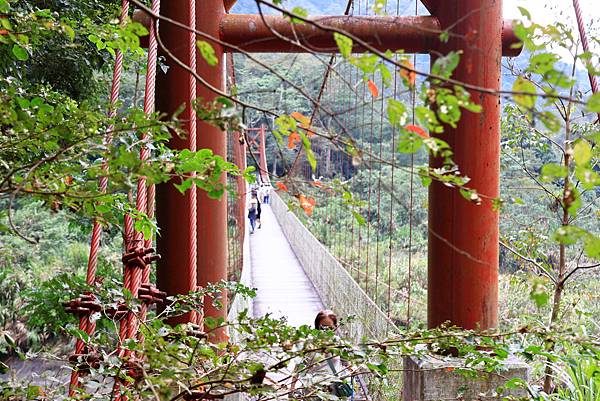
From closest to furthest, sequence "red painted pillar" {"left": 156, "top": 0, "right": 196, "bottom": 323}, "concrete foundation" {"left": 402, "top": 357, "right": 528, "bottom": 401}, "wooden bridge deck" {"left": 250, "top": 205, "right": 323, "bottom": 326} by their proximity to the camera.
Result: "concrete foundation" {"left": 402, "top": 357, "right": 528, "bottom": 401}, "red painted pillar" {"left": 156, "top": 0, "right": 196, "bottom": 323}, "wooden bridge deck" {"left": 250, "top": 205, "right": 323, "bottom": 326}

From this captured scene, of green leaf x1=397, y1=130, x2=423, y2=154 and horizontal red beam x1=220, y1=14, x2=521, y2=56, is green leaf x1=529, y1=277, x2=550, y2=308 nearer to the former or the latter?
green leaf x1=397, y1=130, x2=423, y2=154

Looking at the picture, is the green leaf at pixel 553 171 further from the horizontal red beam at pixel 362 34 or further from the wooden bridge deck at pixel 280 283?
the wooden bridge deck at pixel 280 283

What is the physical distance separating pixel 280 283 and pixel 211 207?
20.0 feet

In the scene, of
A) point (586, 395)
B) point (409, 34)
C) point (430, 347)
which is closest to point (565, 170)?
point (430, 347)

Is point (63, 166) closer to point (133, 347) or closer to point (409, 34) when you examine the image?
A: point (133, 347)

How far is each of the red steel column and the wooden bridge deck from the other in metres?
2.48

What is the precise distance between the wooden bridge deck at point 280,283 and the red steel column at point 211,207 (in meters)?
2.48

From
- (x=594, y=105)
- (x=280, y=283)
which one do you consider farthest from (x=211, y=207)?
(x=280, y=283)

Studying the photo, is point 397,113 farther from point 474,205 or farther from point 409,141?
point 474,205

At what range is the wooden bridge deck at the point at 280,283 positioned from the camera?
6332mm

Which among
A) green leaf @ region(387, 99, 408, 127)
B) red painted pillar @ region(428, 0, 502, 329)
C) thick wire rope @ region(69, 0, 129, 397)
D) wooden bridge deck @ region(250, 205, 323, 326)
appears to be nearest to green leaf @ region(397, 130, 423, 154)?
green leaf @ region(387, 99, 408, 127)

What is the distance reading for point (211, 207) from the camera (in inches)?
72.6

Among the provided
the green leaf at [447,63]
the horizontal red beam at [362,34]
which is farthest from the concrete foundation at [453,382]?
the green leaf at [447,63]

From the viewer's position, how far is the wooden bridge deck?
633cm
